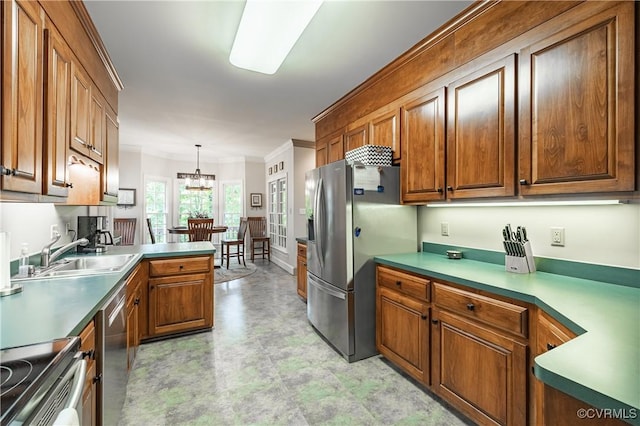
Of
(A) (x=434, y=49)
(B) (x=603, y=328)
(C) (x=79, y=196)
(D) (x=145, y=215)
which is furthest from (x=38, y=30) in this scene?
(D) (x=145, y=215)

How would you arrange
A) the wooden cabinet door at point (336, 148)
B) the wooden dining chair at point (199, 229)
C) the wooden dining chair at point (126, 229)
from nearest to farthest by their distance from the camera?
the wooden cabinet door at point (336, 148) < the wooden dining chair at point (199, 229) < the wooden dining chair at point (126, 229)

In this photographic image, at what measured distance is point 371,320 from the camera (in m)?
2.54

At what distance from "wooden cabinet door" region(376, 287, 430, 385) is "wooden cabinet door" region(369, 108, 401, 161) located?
1263mm

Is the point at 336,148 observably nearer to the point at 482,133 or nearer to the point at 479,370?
the point at 482,133

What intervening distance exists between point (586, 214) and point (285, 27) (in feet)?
7.12

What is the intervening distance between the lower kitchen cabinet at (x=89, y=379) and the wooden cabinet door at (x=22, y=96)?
66 centimetres

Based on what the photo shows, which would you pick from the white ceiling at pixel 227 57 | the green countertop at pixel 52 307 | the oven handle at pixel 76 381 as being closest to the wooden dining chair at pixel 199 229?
the white ceiling at pixel 227 57

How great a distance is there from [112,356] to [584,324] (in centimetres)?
215

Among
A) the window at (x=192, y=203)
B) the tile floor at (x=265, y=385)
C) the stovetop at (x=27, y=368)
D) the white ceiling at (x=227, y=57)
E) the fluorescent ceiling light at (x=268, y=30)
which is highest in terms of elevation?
the white ceiling at (x=227, y=57)

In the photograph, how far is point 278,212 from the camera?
682 cm

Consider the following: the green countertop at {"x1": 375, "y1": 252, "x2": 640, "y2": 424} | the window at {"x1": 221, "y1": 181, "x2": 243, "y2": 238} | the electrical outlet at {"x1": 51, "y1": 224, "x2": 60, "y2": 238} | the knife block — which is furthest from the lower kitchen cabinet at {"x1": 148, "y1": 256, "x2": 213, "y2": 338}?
the window at {"x1": 221, "y1": 181, "x2": 243, "y2": 238}

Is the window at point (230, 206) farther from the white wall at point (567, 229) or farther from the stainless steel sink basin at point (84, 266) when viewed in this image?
the white wall at point (567, 229)

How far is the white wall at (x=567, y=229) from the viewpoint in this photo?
151 centimetres

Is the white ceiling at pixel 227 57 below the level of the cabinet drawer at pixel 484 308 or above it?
above
